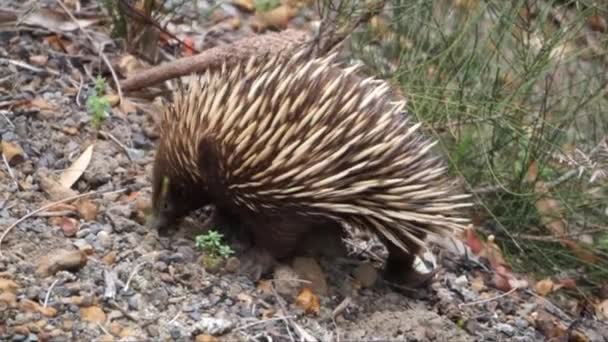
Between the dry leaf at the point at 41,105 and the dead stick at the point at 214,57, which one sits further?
the dead stick at the point at 214,57

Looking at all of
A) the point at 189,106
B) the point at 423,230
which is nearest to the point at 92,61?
the point at 189,106

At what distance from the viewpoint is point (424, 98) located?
4.78 meters

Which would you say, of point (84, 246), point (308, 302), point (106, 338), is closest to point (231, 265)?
point (308, 302)

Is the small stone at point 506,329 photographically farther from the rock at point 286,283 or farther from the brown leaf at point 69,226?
the brown leaf at point 69,226

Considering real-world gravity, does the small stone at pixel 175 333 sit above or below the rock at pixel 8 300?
below

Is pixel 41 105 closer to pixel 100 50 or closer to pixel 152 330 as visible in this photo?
pixel 100 50

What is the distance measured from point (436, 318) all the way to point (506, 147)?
5.18ft

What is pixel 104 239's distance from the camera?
155 inches

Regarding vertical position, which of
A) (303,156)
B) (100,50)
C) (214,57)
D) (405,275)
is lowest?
(405,275)

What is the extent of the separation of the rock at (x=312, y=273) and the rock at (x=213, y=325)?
509mm

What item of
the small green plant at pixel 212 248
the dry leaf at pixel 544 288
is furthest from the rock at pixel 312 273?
the dry leaf at pixel 544 288

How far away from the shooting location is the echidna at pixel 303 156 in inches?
151

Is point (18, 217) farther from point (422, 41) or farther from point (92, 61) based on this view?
point (422, 41)

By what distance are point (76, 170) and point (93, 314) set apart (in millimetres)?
1073
